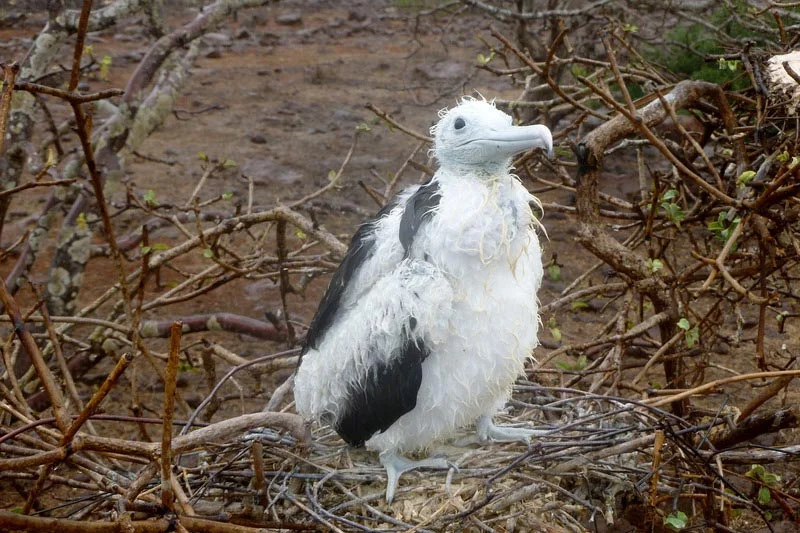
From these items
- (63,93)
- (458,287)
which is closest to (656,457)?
(458,287)

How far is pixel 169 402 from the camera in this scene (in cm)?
109

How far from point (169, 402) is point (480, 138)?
4.56 feet

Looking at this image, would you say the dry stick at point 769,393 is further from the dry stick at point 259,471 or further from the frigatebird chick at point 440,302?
the dry stick at point 259,471

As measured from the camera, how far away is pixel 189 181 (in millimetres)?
8078

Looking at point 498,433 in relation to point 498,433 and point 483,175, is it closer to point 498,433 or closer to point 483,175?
point 498,433

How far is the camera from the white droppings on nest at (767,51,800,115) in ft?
9.25

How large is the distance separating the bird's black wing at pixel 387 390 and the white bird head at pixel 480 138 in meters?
0.48

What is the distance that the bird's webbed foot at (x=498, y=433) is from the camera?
263 centimetres

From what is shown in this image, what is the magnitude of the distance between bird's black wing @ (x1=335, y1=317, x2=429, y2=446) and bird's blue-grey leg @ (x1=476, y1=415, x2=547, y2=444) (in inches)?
15.3

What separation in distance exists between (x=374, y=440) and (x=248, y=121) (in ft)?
26.1

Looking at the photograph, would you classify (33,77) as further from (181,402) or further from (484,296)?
(484,296)

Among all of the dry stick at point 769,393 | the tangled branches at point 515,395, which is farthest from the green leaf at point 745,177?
the dry stick at point 769,393

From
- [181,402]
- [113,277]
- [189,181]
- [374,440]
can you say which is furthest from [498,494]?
[189,181]

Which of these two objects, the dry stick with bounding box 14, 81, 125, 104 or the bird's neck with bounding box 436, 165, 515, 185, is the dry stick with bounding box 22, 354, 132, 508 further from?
the bird's neck with bounding box 436, 165, 515, 185
